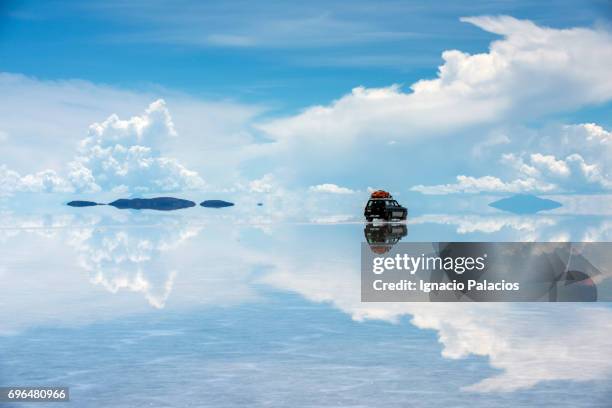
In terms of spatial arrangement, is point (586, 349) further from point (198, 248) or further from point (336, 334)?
point (198, 248)

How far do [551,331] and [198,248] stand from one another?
34392mm

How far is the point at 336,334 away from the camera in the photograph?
890 inches

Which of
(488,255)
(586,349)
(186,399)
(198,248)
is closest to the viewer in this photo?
(186,399)

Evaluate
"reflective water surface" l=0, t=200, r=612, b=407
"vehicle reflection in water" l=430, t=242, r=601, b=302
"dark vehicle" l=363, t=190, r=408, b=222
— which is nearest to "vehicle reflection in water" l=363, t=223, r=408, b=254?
"vehicle reflection in water" l=430, t=242, r=601, b=302

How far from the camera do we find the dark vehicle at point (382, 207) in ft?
258

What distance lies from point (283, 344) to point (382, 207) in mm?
58965

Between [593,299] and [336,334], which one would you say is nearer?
[336,334]

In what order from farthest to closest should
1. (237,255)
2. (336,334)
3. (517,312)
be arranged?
1. (237,255)
2. (517,312)
3. (336,334)

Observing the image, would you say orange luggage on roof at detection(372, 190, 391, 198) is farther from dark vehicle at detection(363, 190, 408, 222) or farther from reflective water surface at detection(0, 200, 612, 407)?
reflective water surface at detection(0, 200, 612, 407)

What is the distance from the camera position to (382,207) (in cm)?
7944

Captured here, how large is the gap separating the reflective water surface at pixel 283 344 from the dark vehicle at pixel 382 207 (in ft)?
133

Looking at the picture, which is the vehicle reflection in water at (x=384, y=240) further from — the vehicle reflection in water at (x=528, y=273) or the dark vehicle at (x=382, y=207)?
the dark vehicle at (x=382, y=207)

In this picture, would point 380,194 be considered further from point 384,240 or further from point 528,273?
point 528,273

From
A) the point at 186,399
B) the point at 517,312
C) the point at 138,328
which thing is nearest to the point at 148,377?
the point at 186,399
